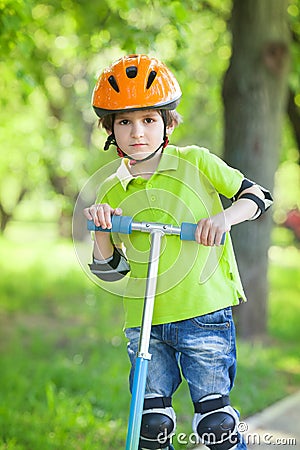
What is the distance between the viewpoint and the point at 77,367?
5.74 meters

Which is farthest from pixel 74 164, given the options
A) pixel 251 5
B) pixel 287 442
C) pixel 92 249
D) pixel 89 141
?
pixel 92 249

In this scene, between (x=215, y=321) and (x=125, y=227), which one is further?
(x=215, y=321)

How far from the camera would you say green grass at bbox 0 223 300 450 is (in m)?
4.16

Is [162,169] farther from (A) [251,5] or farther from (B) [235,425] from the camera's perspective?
(A) [251,5]

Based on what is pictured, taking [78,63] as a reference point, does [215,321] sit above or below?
below

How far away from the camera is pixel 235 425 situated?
262cm

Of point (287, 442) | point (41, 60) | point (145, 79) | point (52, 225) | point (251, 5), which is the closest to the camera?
point (145, 79)

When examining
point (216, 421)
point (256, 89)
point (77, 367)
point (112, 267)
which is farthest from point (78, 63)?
point (216, 421)

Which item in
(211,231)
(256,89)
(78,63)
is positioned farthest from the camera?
(78,63)

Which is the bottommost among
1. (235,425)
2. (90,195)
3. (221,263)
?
(235,425)

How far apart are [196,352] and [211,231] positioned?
1.71 ft

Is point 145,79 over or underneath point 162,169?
over

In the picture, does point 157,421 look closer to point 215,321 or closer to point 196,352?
point 196,352

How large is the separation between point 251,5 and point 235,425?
176 inches
